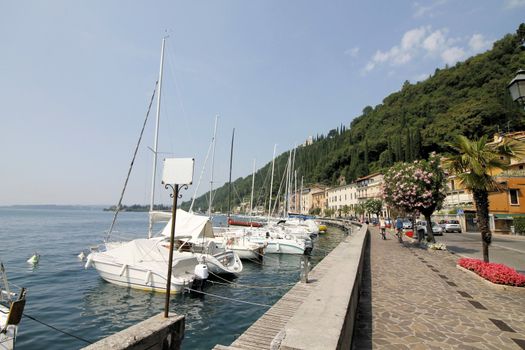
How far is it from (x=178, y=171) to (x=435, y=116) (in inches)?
4354

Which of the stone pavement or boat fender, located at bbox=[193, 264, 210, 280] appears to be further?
boat fender, located at bbox=[193, 264, 210, 280]

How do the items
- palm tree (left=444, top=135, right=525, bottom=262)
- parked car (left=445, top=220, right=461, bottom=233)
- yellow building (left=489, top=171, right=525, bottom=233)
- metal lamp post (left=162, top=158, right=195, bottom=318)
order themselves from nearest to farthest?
metal lamp post (left=162, top=158, right=195, bottom=318), palm tree (left=444, top=135, right=525, bottom=262), yellow building (left=489, top=171, right=525, bottom=233), parked car (left=445, top=220, right=461, bottom=233)

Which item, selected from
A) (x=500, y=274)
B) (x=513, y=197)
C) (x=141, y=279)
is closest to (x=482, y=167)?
(x=500, y=274)

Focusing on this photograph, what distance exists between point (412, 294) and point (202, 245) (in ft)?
44.1

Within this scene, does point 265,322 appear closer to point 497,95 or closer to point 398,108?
point 497,95

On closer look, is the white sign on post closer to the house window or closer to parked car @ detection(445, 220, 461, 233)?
parked car @ detection(445, 220, 461, 233)

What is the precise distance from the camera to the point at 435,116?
320ft

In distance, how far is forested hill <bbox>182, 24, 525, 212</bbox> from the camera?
3063 inches

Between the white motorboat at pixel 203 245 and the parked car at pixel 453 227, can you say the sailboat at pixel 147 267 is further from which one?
the parked car at pixel 453 227

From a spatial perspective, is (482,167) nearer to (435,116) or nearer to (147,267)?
(147,267)

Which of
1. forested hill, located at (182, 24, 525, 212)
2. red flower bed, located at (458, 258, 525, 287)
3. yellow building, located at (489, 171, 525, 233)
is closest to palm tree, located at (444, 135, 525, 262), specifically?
red flower bed, located at (458, 258, 525, 287)

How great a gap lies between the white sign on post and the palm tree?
1311 centimetres

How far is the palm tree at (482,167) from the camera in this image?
42.6 ft

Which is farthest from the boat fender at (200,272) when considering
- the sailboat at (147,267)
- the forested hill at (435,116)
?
the forested hill at (435,116)
